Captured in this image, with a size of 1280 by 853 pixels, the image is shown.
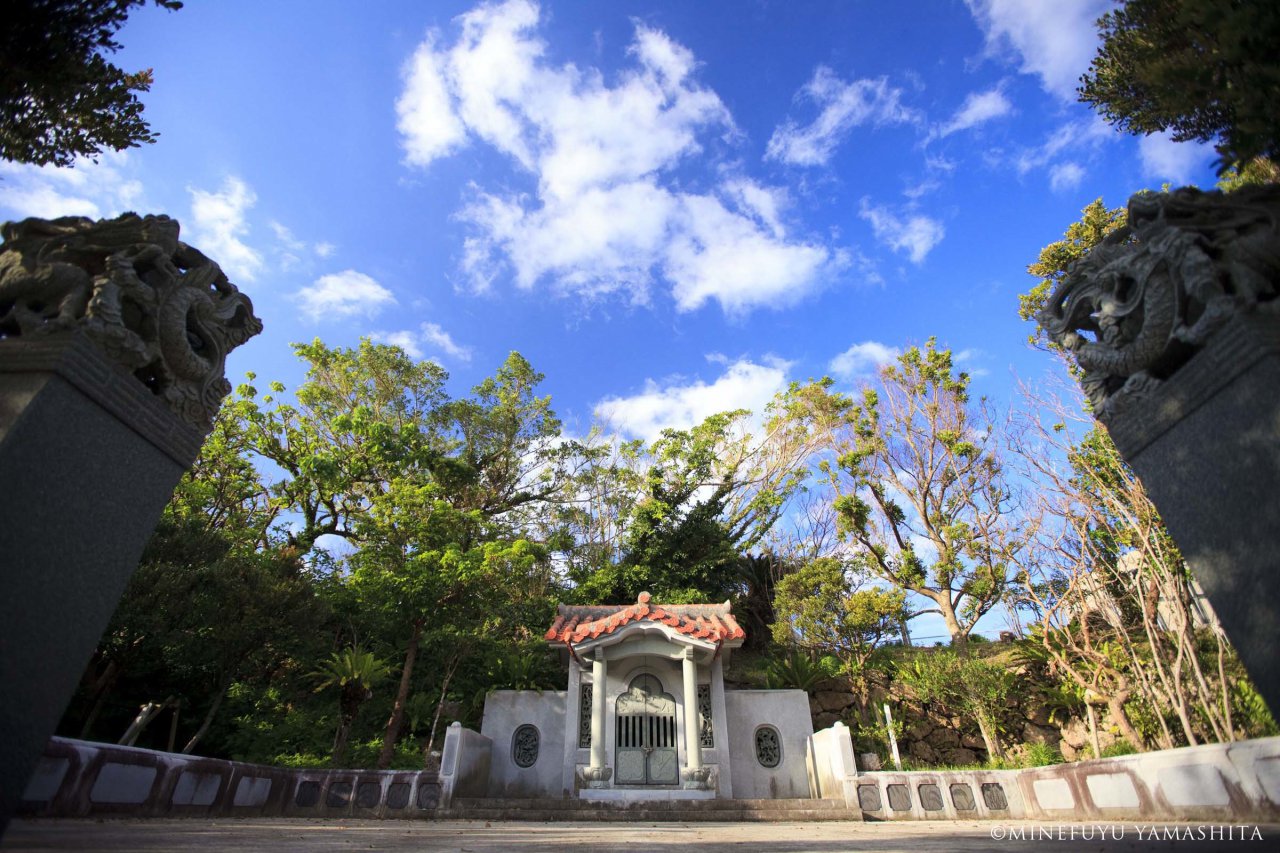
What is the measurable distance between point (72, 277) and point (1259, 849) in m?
5.69

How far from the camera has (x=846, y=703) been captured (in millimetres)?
13586

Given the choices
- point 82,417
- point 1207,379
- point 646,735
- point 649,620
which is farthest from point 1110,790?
point 82,417

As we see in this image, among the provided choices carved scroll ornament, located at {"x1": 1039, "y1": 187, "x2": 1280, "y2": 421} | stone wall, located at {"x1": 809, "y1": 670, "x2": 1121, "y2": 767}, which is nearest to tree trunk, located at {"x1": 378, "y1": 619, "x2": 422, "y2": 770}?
stone wall, located at {"x1": 809, "y1": 670, "x2": 1121, "y2": 767}

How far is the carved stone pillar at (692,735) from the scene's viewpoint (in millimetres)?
9477

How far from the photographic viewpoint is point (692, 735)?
32.4ft

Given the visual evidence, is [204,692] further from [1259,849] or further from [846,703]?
[1259,849]

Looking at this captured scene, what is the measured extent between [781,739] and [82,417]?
1136cm

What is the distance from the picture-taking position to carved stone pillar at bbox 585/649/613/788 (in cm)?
955

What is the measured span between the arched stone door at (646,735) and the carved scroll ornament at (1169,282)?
9236 millimetres

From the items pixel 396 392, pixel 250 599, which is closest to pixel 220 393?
pixel 250 599

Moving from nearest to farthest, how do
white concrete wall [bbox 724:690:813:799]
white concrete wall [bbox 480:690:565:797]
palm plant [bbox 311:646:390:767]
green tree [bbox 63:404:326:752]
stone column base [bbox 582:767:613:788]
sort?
green tree [bbox 63:404:326:752] → stone column base [bbox 582:767:613:788] → palm plant [bbox 311:646:390:767] → white concrete wall [bbox 724:690:813:799] → white concrete wall [bbox 480:690:565:797]

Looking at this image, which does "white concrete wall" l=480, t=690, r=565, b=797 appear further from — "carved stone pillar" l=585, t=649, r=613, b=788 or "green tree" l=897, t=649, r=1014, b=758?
"green tree" l=897, t=649, r=1014, b=758

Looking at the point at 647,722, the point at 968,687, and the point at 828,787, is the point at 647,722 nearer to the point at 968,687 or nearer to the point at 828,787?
the point at 828,787

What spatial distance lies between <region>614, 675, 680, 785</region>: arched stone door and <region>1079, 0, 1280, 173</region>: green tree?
1013 centimetres
